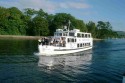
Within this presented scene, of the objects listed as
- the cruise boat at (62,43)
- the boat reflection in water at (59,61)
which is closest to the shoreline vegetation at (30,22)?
the cruise boat at (62,43)

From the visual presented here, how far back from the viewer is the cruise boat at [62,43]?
2174 inches

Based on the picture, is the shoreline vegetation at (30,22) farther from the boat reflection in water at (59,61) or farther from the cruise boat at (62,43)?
the boat reflection in water at (59,61)

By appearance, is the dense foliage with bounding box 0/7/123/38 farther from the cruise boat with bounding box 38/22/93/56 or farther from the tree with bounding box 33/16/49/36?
the cruise boat with bounding box 38/22/93/56

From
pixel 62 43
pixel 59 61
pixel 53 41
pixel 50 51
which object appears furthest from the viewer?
pixel 62 43

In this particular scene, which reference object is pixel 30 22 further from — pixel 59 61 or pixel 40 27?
pixel 59 61

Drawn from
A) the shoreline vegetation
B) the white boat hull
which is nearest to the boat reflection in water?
the white boat hull

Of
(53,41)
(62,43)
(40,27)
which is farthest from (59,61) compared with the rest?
(40,27)

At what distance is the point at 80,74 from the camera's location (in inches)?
1385

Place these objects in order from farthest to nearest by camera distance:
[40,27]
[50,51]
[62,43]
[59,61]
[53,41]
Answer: [40,27]
[62,43]
[53,41]
[50,51]
[59,61]

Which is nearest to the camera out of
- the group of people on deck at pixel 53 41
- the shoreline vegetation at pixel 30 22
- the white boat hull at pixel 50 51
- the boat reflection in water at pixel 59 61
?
the boat reflection in water at pixel 59 61

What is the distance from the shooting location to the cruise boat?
5522 centimetres

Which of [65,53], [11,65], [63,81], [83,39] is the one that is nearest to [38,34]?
[83,39]

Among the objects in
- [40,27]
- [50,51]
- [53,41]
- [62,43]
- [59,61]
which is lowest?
[59,61]

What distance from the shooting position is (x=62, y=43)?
198 ft
